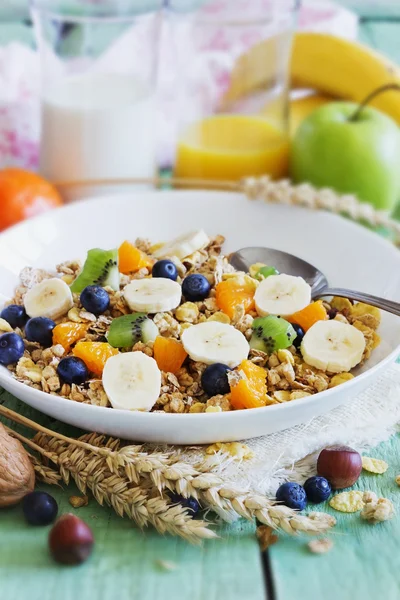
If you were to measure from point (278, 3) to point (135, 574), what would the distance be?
192cm

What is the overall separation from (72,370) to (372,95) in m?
1.44

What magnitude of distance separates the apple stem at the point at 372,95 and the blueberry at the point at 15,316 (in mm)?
1214

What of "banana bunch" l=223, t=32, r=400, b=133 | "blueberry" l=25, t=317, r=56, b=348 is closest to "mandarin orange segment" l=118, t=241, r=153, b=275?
"blueberry" l=25, t=317, r=56, b=348

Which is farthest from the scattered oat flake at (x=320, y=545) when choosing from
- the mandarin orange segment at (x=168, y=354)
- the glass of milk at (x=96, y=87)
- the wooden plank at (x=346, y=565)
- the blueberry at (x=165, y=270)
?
the glass of milk at (x=96, y=87)

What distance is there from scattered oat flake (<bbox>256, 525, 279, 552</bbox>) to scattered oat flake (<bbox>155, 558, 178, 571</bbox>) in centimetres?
12

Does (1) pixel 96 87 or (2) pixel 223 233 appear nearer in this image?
(2) pixel 223 233

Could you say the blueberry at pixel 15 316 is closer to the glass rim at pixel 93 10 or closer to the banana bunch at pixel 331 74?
the glass rim at pixel 93 10

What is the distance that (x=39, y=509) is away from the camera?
1.12 metres

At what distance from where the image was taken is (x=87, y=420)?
1.18 metres

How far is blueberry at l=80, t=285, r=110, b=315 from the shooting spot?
1390 millimetres

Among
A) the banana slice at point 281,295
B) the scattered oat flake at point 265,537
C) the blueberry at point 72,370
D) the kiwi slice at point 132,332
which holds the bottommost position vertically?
the scattered oat flake at point 265,537

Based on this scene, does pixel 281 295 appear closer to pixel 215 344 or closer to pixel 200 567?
pixel 215 344

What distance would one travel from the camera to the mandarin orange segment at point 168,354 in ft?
4.30

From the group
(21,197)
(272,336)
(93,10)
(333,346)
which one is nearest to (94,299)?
(272,336)
